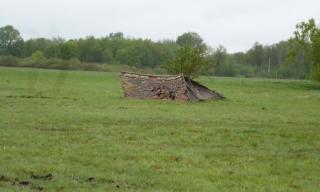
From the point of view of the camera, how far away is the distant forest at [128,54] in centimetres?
10062

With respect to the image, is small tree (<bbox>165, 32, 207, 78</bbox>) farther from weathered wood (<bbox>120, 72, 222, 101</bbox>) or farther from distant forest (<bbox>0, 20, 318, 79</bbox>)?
distant forest (<bbox>0, 20, 318, 79</bbox>)

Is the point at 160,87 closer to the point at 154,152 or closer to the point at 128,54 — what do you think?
Result: the point at 154,152

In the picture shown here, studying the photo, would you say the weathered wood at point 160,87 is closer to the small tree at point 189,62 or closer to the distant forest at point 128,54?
the small tree at point 189,62

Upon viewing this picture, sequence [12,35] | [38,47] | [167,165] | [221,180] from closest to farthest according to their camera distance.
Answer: [221,180] → [167,165] → [38,47] → [12,35]

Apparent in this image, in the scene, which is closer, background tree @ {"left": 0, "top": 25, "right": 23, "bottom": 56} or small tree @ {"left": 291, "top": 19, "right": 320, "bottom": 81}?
small tree @ {"left": 291, "top": 19, "right": 320, "bottom": 81}

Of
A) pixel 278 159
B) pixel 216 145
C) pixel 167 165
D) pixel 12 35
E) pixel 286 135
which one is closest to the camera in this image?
pixel 167 165

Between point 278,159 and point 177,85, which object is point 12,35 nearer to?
point 177,85

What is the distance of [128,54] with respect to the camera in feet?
366

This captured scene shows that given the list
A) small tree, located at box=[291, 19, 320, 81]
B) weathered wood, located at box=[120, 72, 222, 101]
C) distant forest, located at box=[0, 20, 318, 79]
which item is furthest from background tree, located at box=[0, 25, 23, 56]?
weathered wood, located at box=[120, 72, 222, 101]

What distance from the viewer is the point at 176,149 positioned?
465 inches

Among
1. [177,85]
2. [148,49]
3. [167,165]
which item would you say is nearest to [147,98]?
[177,85]

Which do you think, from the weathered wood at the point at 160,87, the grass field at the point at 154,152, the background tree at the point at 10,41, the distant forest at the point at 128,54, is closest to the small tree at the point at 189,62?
the weathered wood at the point at 160,87

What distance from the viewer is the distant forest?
330ft

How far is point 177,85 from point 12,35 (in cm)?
9874
